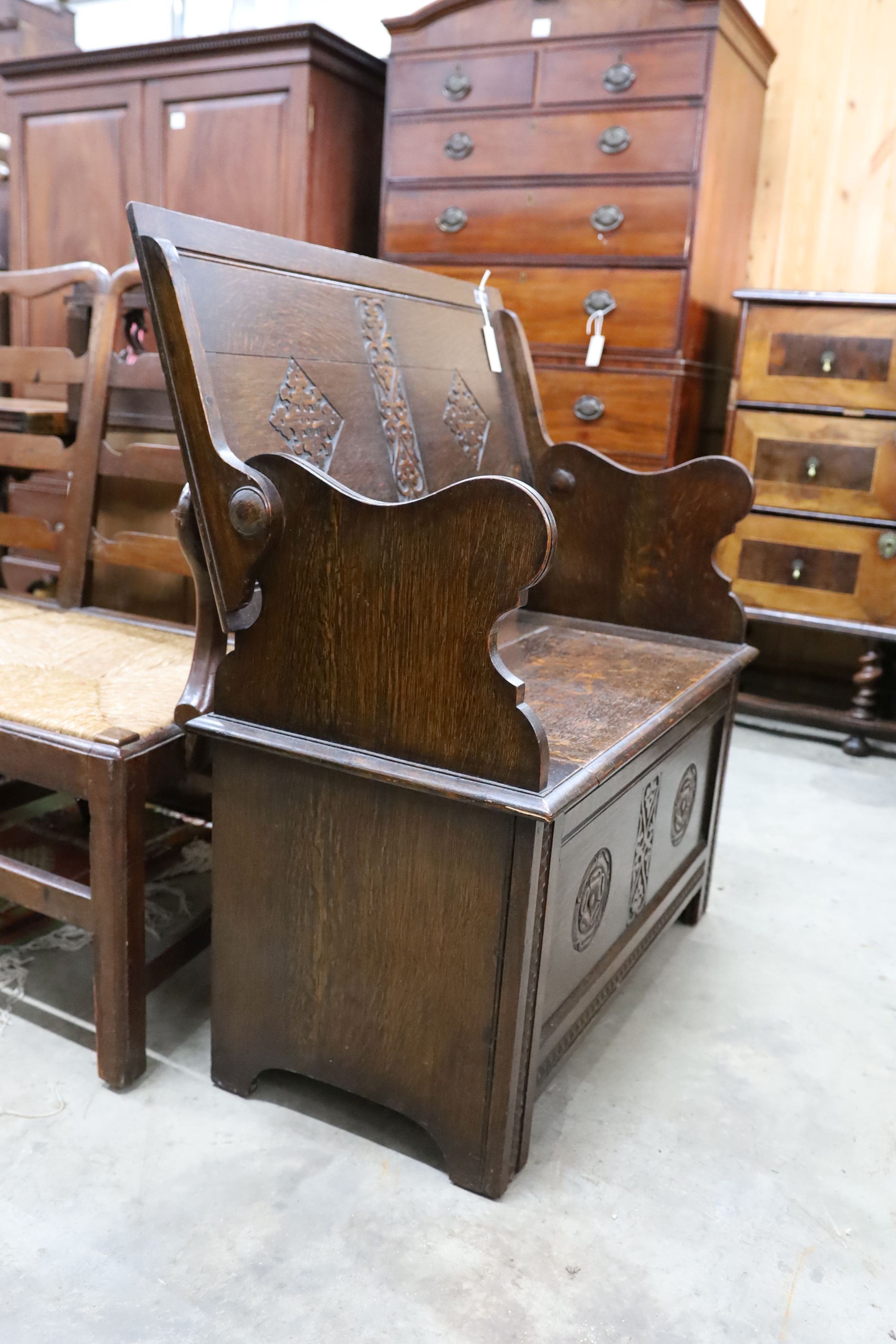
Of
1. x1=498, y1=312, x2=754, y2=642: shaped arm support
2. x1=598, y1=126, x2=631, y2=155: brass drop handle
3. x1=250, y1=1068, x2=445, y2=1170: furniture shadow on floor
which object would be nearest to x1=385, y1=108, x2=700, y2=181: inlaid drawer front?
x1=598, y1=126, x2=631, y2=155: brass drop handle

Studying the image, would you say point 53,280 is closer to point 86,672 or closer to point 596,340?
point 86,672

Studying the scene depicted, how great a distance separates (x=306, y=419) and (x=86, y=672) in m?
0.54

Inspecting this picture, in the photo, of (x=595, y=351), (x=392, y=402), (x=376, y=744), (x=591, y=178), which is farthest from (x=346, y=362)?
(x=591, y=178)

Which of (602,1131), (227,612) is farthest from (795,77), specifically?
(602,1131)

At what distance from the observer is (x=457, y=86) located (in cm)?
311

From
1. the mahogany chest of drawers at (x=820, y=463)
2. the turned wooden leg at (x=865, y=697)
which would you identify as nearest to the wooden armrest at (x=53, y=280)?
the mahogany chest of drawers at (x=820, y=463)

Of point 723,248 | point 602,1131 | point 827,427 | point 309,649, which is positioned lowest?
point 602,1131

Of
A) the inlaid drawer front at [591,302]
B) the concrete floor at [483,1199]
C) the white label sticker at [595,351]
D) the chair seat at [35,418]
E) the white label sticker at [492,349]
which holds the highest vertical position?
the inlaid drawer front at [591,302]

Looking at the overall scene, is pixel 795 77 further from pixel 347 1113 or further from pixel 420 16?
pixel 347 1113

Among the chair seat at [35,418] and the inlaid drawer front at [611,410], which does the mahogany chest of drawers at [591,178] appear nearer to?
the inlaid drawer front at [611,410]

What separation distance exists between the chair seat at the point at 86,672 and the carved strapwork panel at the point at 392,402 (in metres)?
0.46

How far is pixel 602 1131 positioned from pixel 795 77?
10.8 feet

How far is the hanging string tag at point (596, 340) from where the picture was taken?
3059 mm

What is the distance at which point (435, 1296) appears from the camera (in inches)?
46.4
